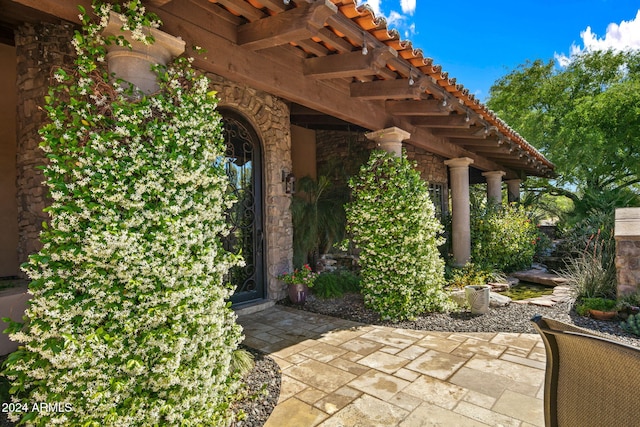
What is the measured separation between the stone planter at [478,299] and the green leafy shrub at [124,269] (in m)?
3.45

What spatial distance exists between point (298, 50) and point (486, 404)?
3.46m

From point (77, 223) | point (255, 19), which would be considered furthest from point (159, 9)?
point (77, 223)

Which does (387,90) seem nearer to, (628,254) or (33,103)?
(628,254)

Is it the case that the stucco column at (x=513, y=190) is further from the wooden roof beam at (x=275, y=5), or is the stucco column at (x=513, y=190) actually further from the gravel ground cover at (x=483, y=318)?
the wooden roof beam at (x=275, y=5)

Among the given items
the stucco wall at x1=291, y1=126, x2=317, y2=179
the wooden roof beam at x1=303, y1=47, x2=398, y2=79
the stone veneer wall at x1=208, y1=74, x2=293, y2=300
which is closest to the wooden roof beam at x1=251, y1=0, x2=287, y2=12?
the wooden roof beam at x1=303, y1=47, x2=398, y2=79

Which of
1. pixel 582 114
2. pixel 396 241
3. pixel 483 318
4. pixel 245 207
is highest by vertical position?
pixel 582 114

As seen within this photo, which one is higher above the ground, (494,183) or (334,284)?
(494,183)

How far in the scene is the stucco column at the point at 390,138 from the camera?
4797 millimetres

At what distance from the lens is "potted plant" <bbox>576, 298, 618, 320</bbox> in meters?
4.21

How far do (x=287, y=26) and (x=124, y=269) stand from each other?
2.03 metres

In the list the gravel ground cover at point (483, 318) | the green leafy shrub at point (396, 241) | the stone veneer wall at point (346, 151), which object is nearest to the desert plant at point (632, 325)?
the gravel ground cover at point (483, 318)

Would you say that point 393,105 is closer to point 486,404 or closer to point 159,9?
point 159,9

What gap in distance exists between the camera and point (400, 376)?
9.20ft

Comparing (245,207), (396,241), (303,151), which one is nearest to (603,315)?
(396,241)
